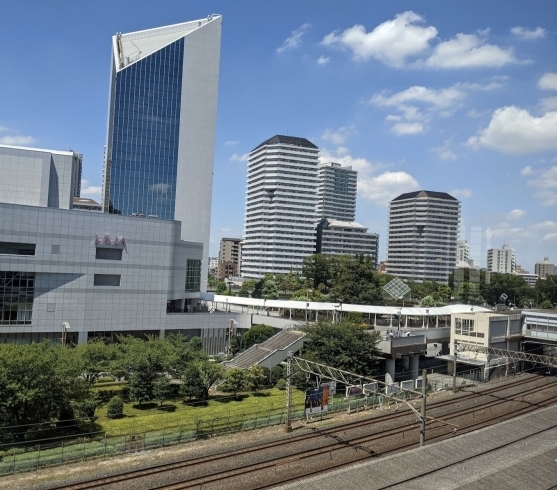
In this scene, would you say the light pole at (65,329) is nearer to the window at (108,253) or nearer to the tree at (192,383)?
the window at (108,253)

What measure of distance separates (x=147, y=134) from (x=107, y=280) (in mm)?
50246

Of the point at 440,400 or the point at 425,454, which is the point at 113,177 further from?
the point at 425,454

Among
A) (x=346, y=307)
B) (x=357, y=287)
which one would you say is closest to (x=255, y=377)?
(x=346, y=307)

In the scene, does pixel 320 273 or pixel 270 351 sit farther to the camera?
pixel 320 273

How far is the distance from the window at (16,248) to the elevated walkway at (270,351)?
21.2m

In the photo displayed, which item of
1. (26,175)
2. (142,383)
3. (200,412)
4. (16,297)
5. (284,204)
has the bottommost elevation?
(200,412)

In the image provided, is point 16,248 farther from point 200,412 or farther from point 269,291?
point 269,291

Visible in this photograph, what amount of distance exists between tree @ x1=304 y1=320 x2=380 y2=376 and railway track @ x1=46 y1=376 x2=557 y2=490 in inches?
266

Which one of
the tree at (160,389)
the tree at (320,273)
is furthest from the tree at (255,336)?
the tree at (320,273)

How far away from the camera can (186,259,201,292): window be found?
2282 inches

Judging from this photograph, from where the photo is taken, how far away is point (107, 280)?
50.4 meters

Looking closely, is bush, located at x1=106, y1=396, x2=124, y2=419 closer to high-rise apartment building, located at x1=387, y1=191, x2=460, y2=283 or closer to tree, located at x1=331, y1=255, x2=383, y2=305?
tree, located at x1=331, y1=255, x2=383, y2=305

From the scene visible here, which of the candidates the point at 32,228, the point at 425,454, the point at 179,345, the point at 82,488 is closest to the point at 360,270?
the point at 179,345

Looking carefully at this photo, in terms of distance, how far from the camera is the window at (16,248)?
45438 millimetres
